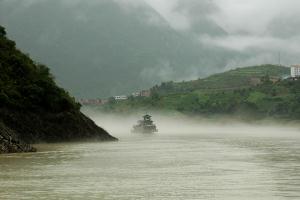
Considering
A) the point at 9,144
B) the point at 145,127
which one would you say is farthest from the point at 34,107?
the point at 145,127

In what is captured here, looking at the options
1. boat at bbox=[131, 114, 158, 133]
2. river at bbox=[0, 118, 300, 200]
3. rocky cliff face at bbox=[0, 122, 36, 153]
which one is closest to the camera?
river at bbox=[0, 118, 300, 200]

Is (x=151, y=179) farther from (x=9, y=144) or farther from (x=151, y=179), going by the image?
(x=9, y=144)

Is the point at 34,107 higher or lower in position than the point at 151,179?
higher

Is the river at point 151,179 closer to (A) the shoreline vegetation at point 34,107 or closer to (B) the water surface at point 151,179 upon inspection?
(B) the water surface at point 151,179

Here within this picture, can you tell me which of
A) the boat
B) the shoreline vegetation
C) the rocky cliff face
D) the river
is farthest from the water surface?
the boat

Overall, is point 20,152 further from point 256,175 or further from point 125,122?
point 125,122

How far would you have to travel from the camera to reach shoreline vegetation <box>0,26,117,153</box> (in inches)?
2473

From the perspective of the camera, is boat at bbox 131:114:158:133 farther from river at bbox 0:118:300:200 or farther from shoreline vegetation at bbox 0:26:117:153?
river at bbox 0:118:300:200

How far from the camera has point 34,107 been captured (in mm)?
66625

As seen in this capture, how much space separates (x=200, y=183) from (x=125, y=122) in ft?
574

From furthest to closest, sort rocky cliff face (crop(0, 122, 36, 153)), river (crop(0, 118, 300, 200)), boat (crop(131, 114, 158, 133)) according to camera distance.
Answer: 1. boat (crop(131, 114, 158, 133))
2. rocky cliff face (crop(0, 122, 36, 153))
3. river (crop(0, 118, 300, 200))

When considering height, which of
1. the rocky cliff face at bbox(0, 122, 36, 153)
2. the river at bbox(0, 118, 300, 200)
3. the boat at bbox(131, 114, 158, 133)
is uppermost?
the boat at bbox(131, 114, 158, 133)

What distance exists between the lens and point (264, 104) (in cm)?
17638

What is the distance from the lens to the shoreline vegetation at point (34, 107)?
6281cm
